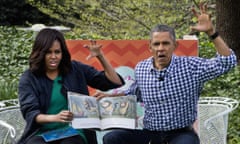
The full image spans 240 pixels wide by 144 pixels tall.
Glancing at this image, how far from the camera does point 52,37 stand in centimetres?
382

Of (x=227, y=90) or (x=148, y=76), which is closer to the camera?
(x=148, y=76)

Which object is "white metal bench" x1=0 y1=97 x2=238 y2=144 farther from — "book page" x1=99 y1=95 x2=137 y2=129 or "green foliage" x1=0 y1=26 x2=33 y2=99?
"green foliage" x1=0 y1=26 x2=33 y2=99

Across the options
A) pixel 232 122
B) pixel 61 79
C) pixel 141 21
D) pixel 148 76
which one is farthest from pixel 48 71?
pixel 141 21

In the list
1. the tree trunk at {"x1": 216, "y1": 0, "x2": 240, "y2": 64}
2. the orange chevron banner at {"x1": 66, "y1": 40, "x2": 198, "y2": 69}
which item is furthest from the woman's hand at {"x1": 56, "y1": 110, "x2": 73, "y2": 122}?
the tree trunk at {"x1": 216, "y1": 0, "x2": 240, "y2": 64}

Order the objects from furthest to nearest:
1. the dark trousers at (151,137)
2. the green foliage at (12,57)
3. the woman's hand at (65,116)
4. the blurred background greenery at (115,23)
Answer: the blurred background greenery at (115,23) < the green foliage at (12,57) < the dark trousers at (151,137) < the woman's hand at (65,116)

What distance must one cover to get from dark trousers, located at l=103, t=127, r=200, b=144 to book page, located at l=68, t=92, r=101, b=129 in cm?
14

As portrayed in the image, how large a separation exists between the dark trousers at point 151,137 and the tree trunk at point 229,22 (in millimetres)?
4211

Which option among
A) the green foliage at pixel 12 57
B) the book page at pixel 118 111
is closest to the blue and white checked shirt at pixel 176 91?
the book page at pixel 118 111

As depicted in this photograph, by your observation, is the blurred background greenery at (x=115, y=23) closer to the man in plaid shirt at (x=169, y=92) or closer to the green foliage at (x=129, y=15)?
the green foliage at (x=129, y=15)

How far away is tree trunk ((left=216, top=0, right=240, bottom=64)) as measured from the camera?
7.64m

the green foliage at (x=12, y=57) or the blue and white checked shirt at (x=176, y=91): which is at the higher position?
the blue and white checked shirt at (x=176, y=91)

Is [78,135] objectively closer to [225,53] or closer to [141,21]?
[225,53]

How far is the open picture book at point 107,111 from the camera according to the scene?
3662 mm

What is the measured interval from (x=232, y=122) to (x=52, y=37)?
8.39ft
